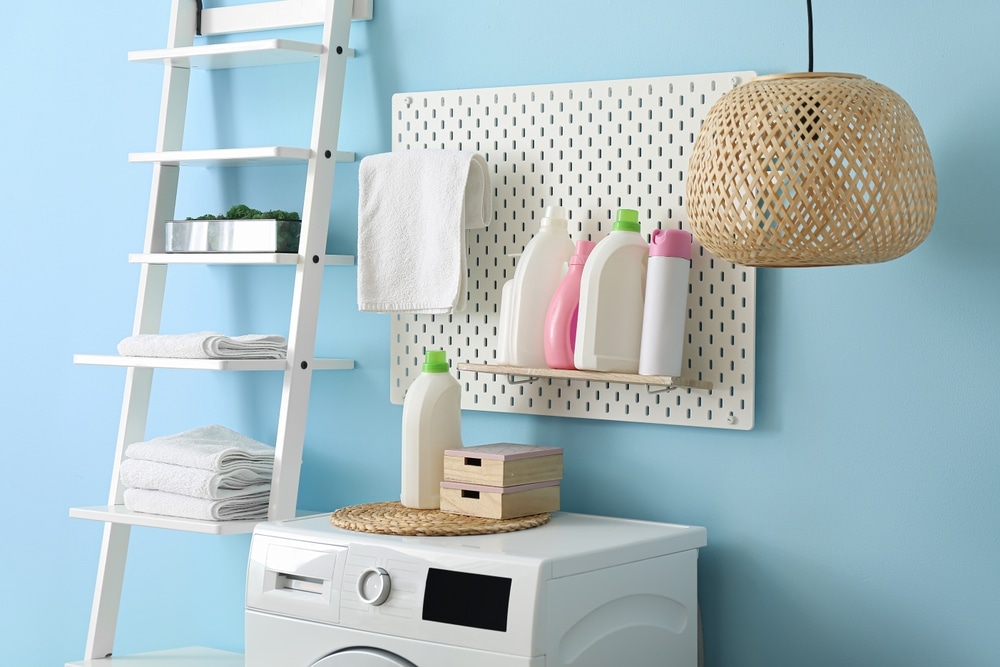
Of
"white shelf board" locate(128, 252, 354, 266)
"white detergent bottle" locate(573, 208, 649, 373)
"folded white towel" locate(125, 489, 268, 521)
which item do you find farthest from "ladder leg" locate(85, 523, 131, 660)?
"white detergent bottle" locate(573, 208, 649, 373)

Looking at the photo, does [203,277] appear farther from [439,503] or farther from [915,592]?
[915,592]

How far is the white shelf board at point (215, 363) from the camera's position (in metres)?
2.26

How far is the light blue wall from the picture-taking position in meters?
1.90

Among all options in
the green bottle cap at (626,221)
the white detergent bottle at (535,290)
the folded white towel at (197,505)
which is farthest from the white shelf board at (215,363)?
the green bottle cap at (626,221)

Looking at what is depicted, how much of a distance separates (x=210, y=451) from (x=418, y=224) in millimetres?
588

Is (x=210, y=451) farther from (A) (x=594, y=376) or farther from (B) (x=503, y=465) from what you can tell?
(A) (x=594, y=376)

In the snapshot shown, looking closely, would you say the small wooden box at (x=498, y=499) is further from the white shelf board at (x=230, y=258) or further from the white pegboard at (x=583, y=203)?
the white shelf board at (x=230, y=258)

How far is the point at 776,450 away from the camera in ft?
6.70

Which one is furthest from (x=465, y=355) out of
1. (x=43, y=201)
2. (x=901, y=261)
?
(x=43, y=201)

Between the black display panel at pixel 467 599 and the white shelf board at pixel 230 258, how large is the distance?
80 centimetres

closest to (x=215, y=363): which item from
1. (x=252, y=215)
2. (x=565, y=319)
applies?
(x=252, y=215)

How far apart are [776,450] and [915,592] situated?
1.02 feet

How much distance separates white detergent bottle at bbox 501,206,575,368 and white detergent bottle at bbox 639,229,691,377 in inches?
7.9

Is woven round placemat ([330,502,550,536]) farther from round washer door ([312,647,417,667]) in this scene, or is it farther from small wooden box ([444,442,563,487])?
round washer door ([312,647,417,667])
